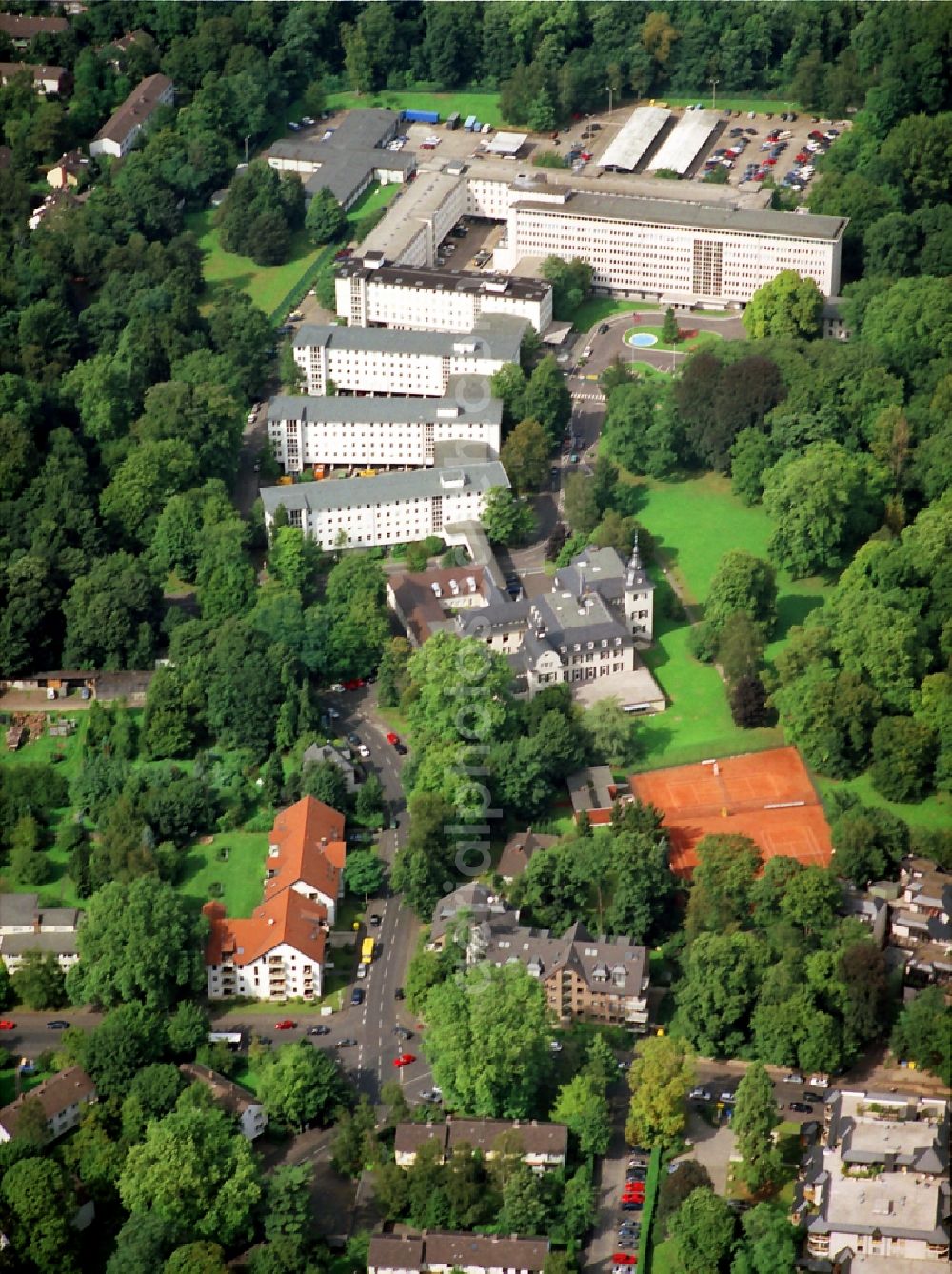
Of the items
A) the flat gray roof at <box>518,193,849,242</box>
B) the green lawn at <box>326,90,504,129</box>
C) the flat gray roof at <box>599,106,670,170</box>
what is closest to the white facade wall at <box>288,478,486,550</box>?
the flat gray roof at <box>518,193,849,242</box>

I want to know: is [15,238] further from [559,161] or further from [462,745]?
[462,745]

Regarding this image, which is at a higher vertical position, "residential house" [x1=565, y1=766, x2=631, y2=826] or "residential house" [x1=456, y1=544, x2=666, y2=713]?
"residential house" [x1=456, y1=544, x2=666, y2=713]

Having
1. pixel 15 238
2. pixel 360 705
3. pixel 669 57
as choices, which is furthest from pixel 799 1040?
pixel 669 57

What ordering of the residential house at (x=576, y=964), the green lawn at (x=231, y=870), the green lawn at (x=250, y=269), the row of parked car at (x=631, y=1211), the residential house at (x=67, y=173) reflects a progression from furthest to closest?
the residential house at (x=67, y=173), the green lawn at (x=250, y=269), the green lawn at (x=231, y=870), the residential house at (x=576, y=964), the row of parked car at (x=631, y=1211)

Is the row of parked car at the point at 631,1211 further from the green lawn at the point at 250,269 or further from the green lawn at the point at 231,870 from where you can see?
the green lawn at the point at 250,269

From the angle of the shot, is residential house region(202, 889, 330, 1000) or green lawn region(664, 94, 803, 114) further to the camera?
green lawn region(664, 94, 803, 114)

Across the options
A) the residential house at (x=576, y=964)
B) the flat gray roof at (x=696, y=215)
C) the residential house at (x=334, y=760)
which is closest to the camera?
the residential house at (x=576, y=964)

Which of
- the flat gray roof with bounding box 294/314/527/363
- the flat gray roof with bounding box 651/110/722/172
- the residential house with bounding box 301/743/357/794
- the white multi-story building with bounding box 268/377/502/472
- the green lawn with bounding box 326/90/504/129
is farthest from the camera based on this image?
the green lawn with bounding box 326/90/504/129

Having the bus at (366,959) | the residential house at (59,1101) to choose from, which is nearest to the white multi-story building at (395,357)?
the bus at (366,959)

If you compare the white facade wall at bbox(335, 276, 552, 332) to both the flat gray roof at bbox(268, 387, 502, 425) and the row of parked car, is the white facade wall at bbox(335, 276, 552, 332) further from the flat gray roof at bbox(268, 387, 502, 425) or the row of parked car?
the row of parked car
